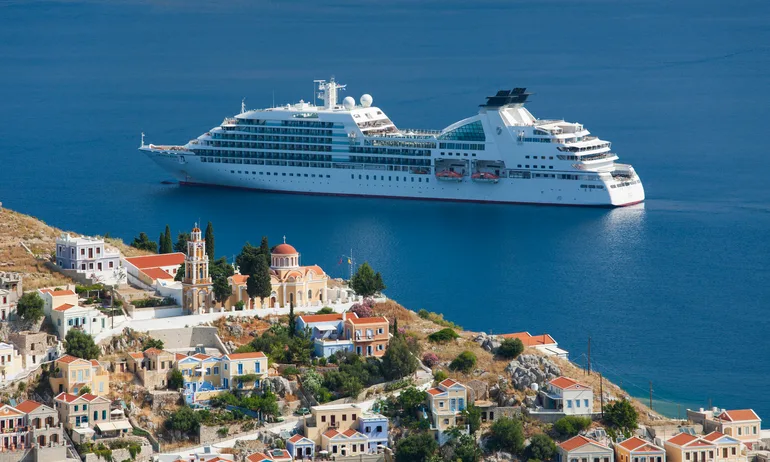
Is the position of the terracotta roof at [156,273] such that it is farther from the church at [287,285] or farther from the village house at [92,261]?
the church at [287,285]

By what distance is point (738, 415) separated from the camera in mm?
66438

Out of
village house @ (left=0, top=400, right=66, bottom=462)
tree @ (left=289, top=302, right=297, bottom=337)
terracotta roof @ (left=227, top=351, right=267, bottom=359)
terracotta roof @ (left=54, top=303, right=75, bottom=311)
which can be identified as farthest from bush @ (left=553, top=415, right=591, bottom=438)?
Answer: terracotta roof @ (left=54, top=303, right=75, bottom=311)

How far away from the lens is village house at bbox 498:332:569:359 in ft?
234

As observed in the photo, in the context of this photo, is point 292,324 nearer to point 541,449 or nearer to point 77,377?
point 77,377

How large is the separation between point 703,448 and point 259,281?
18857mm

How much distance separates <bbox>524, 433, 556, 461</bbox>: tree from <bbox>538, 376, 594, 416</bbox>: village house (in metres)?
2.22

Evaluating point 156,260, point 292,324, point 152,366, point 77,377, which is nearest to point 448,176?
point 156,260

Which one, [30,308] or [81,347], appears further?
[30,308]

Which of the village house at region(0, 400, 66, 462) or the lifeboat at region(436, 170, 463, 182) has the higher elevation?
the lifeboat at region(436, 170, 463, 182)

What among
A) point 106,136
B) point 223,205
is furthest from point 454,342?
point 106,136

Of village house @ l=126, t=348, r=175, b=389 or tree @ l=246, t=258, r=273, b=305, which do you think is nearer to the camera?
village house @ l=126, t=348, r=175, b=389

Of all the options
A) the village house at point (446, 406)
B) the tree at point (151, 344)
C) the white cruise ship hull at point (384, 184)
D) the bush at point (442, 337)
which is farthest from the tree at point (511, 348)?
the white cruise ship hull at point (384, 184)

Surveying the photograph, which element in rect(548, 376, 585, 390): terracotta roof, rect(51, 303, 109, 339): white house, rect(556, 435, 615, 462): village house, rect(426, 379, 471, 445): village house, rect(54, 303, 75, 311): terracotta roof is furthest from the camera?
rect(54, 303, 75, 311): terracotta roof

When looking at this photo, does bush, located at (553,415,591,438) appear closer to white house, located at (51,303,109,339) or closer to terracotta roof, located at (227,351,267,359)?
terracotta roof, located at (227,351,267,359)
